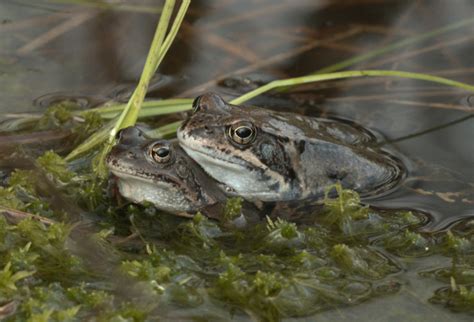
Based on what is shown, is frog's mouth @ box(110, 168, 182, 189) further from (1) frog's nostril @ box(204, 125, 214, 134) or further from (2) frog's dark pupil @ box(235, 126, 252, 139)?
(2) frog's dark pupil @ box(235, 126, 252, 139)

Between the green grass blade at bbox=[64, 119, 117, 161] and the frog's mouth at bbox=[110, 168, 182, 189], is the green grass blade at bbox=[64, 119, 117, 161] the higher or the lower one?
the lower one

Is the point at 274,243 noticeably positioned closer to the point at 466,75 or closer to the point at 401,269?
the point at 401,269

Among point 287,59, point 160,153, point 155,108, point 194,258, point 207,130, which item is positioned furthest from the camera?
point 287,59

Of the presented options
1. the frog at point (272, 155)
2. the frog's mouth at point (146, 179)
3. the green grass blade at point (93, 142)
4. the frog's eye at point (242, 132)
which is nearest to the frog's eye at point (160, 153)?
the frog's mouth at point (146, 179)

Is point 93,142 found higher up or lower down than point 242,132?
lower down

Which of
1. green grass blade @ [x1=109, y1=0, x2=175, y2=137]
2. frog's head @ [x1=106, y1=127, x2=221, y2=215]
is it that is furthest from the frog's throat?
green grass blade @ [x1=109, y1=0, x2=175, y2=137]

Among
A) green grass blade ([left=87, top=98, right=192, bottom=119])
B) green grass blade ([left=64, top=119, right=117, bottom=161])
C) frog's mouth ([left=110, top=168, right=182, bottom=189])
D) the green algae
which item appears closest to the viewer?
the green algae

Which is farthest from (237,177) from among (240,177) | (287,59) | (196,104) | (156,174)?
(287,59)

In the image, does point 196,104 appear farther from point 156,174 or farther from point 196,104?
point 156,174
